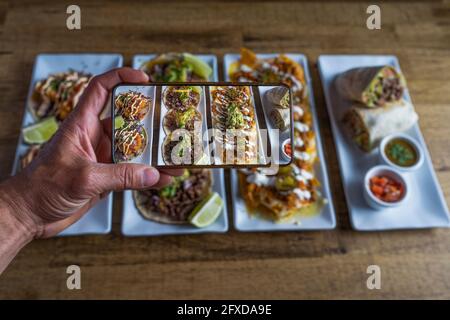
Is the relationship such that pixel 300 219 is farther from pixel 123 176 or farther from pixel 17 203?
pixel 17 203

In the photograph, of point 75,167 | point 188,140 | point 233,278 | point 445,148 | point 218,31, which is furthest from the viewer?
point 218,31

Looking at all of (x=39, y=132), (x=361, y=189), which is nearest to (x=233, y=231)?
(x=361, y=189)

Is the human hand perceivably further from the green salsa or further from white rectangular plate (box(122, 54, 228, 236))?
the green salsa

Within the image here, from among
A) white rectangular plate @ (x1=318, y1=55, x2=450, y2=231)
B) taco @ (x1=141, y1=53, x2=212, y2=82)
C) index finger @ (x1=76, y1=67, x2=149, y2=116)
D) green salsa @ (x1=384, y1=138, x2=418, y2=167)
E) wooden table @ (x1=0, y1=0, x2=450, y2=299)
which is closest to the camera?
index finger @ (x1=76, y1=67, x2=149, y2=116)

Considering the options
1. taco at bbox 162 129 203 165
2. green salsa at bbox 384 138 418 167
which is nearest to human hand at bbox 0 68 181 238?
taco at bbox 162 129 203 165

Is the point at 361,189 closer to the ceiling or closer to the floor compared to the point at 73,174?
closer to the ceiling
